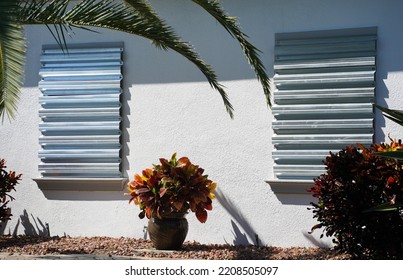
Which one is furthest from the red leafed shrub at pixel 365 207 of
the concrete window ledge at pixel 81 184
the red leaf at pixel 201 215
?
the concrete window ledge at pixel 81 184

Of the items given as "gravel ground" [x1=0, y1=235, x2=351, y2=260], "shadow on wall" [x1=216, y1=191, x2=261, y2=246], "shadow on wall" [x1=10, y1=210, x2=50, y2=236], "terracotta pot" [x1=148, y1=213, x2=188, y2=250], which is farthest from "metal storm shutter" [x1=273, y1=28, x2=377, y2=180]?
"shadow on wall" [x1=10, y1=210, x2=50, y2=236]

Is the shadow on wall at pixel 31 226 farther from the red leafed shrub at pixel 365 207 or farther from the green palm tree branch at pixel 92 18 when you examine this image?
the red leafed shrub at pixel 365 207

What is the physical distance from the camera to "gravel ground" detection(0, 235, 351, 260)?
9.84 m

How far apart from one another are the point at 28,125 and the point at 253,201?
3.39 m

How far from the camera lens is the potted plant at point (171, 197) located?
10.1 meters

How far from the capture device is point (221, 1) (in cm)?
1101

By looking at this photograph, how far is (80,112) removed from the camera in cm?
1156

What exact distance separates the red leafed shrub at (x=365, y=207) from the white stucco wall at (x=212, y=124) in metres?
1.55

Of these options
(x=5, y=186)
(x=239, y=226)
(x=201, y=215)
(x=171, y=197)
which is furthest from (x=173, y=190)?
(x=5, y=186)

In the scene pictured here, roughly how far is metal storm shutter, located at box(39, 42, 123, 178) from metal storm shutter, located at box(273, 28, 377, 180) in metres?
2.24

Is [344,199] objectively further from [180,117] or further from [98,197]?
[98,197]

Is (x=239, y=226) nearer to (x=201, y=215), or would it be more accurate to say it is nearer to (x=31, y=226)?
(x=201, y=215)

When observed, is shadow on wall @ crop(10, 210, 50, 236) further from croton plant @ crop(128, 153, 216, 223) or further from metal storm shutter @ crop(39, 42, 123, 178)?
croton plant @ crop(128, 153, 216, 223)

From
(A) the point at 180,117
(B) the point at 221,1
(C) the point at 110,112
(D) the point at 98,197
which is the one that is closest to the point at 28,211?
(D) the point at 98,197
